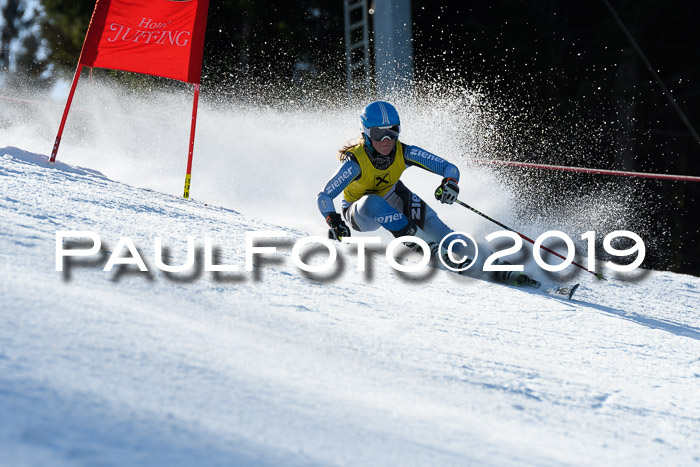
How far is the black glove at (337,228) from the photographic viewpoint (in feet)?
14.8

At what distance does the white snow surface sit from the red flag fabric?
1976 millimetres

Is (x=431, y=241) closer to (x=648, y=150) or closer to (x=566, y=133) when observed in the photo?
(x=566, y=133)

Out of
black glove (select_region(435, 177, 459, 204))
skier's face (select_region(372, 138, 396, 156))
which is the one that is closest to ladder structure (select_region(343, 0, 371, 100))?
skier's face (select_region(372, 138, 396, 156))

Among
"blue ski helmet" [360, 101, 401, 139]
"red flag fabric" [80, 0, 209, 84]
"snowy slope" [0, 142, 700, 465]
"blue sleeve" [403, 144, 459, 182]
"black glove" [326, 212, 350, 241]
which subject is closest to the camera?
"snowy slope" [0, 142, 700, 465]

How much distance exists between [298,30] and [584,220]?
21.4 ft

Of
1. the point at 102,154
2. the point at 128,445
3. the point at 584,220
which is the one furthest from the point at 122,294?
the point at 584,220

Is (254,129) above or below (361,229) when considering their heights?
above

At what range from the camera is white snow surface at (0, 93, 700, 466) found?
1.58m

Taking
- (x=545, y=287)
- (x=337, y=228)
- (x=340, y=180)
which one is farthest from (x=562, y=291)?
(x=340, y=180)

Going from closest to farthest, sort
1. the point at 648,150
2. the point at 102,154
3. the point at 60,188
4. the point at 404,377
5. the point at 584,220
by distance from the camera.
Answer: the point at 404,377
the point at 60,188
the point at 102,154
the point at 584,220
the point at 648,150

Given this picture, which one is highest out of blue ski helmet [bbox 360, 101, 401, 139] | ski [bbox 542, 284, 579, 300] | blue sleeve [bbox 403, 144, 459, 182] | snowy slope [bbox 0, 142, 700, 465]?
blue ski helmet [bbox 360, 101, 401, 139]

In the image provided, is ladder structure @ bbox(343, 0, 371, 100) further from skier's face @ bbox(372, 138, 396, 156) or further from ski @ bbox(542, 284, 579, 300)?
ski @ bbox(542, 284, 579, 300)

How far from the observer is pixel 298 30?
46.8 feet

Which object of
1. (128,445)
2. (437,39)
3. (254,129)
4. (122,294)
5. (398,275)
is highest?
(437,39)
